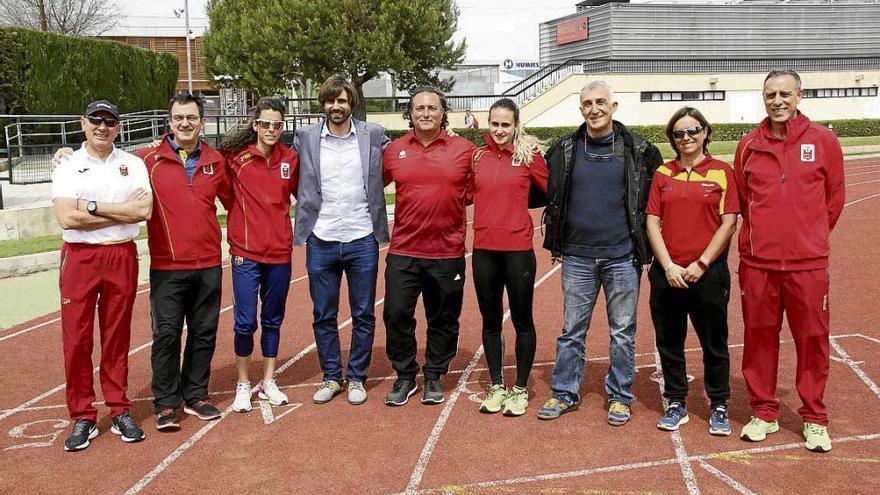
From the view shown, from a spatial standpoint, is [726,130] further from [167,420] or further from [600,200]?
[167,420]

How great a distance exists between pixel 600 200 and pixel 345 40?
25.6m

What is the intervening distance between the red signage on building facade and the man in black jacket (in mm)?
44261

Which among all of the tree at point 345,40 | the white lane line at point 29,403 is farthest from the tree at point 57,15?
the white lane line at point 29,403

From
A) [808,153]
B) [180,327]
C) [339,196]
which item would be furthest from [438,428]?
[808,153]

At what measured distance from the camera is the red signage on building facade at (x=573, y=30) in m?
47.1

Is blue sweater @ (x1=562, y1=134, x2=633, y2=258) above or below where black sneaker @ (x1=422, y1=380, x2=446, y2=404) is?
above

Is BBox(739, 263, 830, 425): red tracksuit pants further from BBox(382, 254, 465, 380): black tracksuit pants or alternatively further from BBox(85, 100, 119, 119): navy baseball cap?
BBox(85, 100, 119, 119): navy baseball cap

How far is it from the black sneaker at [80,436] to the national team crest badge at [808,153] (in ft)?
14.6

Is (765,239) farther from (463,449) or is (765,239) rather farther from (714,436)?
(463,449)

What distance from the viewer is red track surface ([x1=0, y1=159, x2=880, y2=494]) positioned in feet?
14.2

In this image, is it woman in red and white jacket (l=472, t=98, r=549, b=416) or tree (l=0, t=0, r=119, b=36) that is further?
tree (l=0, t=0, r=119, b=36)

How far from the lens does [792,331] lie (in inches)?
187

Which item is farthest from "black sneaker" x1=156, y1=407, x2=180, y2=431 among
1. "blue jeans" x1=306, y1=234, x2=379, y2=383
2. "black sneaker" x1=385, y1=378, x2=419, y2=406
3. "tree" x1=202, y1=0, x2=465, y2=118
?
"tree" x1=202, y1=0, x2=465, y2=118

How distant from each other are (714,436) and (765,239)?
1.22m
